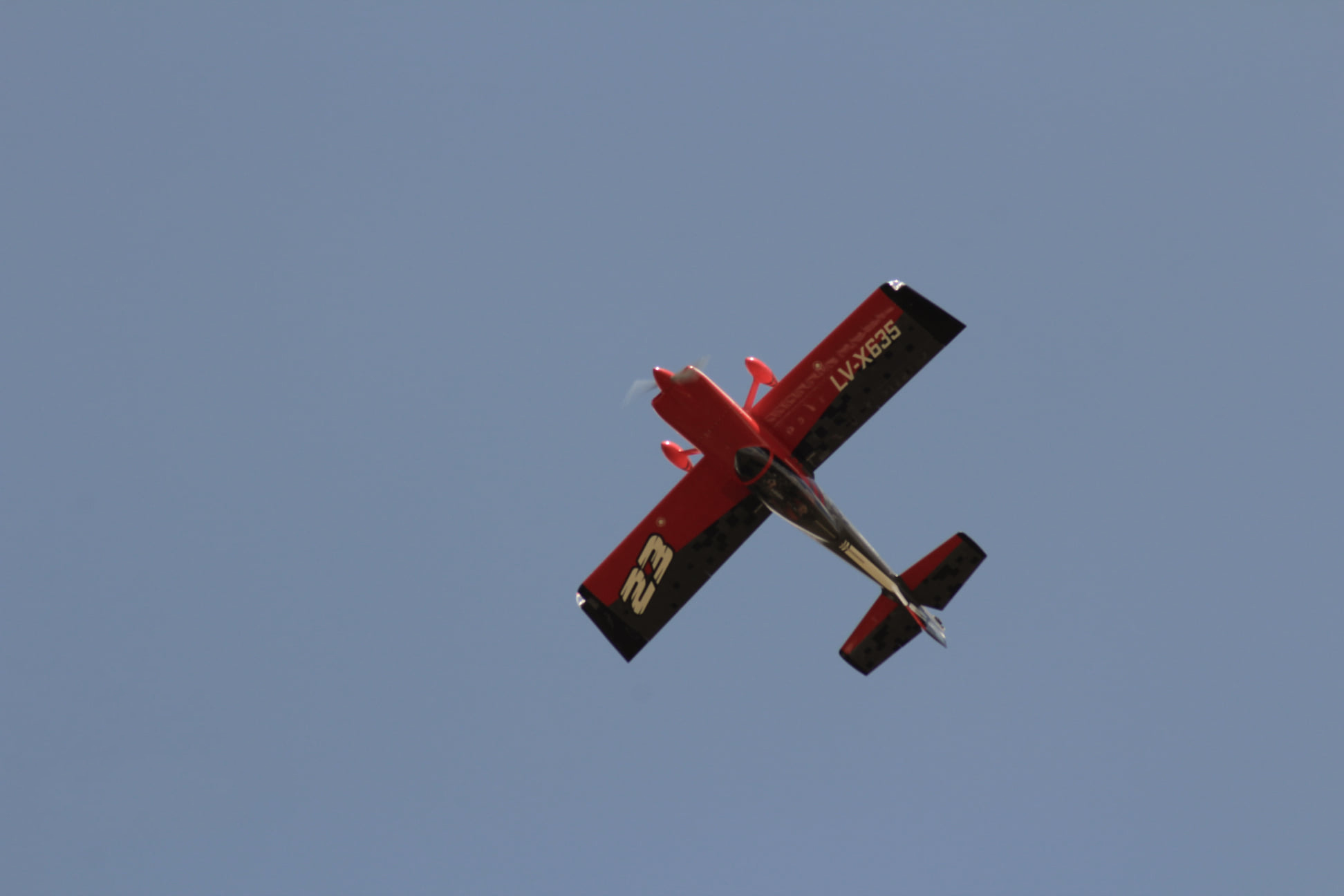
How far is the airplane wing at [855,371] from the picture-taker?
25.4m

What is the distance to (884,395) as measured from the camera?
25.7 metres

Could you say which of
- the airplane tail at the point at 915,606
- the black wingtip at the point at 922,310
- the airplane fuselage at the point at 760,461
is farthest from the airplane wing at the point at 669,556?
the black wingtip at the point at 922,310

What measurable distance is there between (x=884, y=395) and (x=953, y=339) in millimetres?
1925

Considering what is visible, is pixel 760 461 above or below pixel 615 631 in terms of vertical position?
above

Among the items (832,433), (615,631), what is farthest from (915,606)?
(615,631)

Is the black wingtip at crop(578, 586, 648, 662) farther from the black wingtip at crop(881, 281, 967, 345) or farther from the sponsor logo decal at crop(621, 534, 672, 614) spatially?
the black wingtip at crop(881, 281, 967, 345)

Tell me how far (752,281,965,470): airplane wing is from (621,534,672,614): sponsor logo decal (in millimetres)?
3878

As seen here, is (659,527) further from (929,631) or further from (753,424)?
(929,631)

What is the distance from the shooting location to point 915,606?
25.6 meters

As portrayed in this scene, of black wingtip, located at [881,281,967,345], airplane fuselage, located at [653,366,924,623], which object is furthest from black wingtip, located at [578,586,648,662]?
black wingtip, located at [881,281,967,345]

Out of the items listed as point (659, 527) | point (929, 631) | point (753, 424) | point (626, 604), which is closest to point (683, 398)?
point (753, 424)

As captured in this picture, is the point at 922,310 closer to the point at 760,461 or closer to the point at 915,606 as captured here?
the point at 760,461

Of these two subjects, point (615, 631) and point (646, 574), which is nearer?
point (646, 574)

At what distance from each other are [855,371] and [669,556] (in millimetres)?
6041
